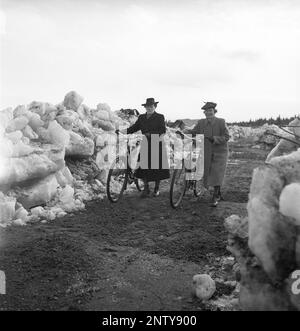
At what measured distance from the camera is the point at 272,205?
328 cm

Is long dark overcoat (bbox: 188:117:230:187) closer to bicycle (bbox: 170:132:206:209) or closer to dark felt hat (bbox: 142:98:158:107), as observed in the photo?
bicycle (bbox: 170:132:206:209)

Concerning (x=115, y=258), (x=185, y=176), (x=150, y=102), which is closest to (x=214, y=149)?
(x=185, y=176)

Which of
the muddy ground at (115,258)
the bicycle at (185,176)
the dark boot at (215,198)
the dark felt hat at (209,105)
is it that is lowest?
the muddy ground at (115,258)

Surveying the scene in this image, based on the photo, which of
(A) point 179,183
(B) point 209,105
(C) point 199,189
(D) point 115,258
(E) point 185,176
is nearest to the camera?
(D) point 115,258

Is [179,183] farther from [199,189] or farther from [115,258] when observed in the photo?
[115,258]

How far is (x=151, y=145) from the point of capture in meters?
8.67

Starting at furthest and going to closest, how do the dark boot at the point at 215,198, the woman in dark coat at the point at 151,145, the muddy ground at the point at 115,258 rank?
the woman in dark coat at the point at 151,145 → the dark boot at the point at 215,198 → the muddy ground at the point at 115,258

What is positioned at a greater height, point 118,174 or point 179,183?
point 118,174

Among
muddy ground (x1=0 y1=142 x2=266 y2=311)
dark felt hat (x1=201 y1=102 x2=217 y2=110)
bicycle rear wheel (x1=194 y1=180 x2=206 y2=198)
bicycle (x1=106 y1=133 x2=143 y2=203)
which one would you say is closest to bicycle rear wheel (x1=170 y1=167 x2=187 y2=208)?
muddy ground (x1=0 y1=142 x2=266 y2=311)

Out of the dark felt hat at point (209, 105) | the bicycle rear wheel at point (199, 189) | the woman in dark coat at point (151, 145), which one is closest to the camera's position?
the dark felt hat at point (209, 105)

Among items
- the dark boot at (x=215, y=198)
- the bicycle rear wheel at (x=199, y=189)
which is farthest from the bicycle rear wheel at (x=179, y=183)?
the dark boot at (x=215, y=198)

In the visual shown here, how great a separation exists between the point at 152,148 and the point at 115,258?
12.1ft

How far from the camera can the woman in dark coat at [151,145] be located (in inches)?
337

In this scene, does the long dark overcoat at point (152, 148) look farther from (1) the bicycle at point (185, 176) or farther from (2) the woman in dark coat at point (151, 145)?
(1) the bicycle at point (185, 176)
